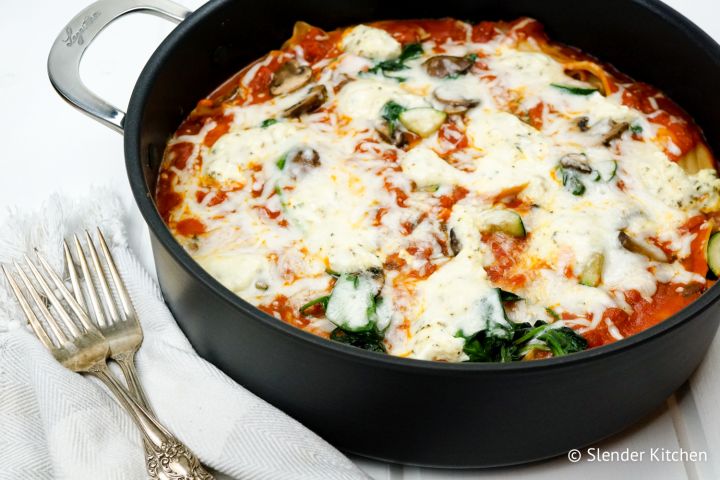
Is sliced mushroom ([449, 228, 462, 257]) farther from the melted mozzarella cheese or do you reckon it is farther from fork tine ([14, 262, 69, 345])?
fork tine ([14, 262, 69, 345])

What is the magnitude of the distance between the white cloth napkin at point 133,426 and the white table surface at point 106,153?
0.33 m

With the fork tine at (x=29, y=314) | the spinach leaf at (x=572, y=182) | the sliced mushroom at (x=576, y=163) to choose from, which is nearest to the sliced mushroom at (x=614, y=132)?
the sliced mushroom at (x=576, y=163)

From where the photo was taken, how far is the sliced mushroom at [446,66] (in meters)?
3.87

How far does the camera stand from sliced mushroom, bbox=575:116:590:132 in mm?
3650

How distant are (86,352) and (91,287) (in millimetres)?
251

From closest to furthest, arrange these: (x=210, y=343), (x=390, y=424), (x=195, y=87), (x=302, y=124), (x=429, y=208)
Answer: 1. (x=390, y=424)
2. (x=210, y=343)
3. (x=429, y=208)
4. (x=302, y=124)
5. (x=195, y=87)

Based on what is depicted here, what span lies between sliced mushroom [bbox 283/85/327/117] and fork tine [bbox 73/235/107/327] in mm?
922

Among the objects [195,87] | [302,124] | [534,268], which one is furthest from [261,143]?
[534,268]

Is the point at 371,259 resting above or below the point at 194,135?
below

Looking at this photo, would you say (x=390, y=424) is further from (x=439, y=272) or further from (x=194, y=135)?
(x=194, y=135)

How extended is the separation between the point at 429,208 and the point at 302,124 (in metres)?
0.64

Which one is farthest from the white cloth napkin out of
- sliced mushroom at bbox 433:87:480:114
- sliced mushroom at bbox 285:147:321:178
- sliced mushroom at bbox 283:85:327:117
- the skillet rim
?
sliced mushroom at bbox 433:87:480:114

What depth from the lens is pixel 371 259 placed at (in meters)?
3.14

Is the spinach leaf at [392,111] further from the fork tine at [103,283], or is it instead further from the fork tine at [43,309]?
the fork tine at [43,309]
